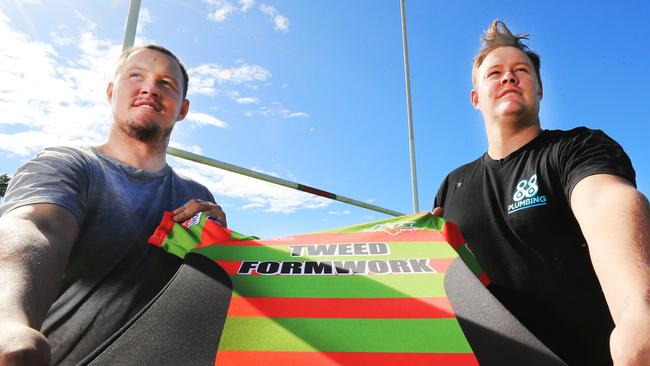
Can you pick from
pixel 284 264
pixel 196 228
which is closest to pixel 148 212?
pixel 196 228

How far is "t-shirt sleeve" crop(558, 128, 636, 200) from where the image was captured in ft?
3.43

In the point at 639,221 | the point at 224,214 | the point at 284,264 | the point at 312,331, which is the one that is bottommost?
the point at 312,331

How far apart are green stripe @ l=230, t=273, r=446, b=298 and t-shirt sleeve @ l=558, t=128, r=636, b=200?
530mm

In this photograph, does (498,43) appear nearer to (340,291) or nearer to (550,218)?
(550,218)

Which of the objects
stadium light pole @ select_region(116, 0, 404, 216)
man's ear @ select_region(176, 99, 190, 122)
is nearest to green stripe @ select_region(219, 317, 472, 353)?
man's ear @ select_region(176, 99, 190, 122)

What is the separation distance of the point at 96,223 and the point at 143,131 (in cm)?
42

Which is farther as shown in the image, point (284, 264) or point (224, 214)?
point (224, 214)

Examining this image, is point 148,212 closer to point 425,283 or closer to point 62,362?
point 62,362

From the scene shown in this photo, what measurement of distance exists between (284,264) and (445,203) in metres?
0.90

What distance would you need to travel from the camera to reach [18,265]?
73cm

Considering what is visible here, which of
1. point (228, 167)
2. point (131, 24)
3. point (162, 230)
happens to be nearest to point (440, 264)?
point (162, 230)

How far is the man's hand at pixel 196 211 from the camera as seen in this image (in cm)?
123

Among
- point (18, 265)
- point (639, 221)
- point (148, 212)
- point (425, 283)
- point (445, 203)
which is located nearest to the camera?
point (18, 265)

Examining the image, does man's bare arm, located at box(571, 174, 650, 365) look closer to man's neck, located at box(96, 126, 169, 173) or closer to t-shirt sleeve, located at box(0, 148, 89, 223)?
t-shirt sleeve, located at box(0, 148, 89, 223)
